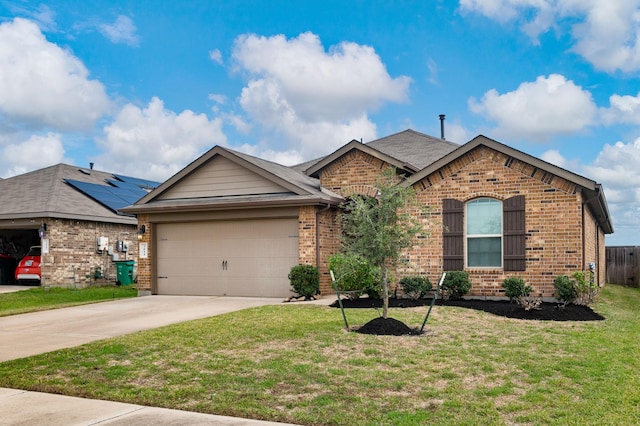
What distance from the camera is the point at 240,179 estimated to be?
1777cm

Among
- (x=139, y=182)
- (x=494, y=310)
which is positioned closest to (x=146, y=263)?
(x=494, y=310)

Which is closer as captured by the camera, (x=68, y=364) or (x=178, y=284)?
(x=68, y=364)

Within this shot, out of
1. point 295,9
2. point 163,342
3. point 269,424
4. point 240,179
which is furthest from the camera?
point 240,179

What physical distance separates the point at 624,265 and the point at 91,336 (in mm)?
24728

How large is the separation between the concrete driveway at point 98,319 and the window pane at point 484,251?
5213mm

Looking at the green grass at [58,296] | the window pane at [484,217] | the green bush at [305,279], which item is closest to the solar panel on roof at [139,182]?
the green grass at [58,296]

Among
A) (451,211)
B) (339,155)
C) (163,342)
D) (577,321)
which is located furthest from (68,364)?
(339,155)

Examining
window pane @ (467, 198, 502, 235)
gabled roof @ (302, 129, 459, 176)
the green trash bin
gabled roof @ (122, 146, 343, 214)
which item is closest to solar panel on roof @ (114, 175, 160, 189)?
the green trash bin

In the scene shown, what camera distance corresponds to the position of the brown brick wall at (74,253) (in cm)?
2125

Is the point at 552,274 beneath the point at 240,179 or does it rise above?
beneath

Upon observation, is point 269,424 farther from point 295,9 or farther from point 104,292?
point 104,292

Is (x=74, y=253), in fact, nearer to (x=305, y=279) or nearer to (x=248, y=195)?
(x=248, y=195)

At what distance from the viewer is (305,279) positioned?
15406 mm

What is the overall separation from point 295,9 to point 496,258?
8094mm
